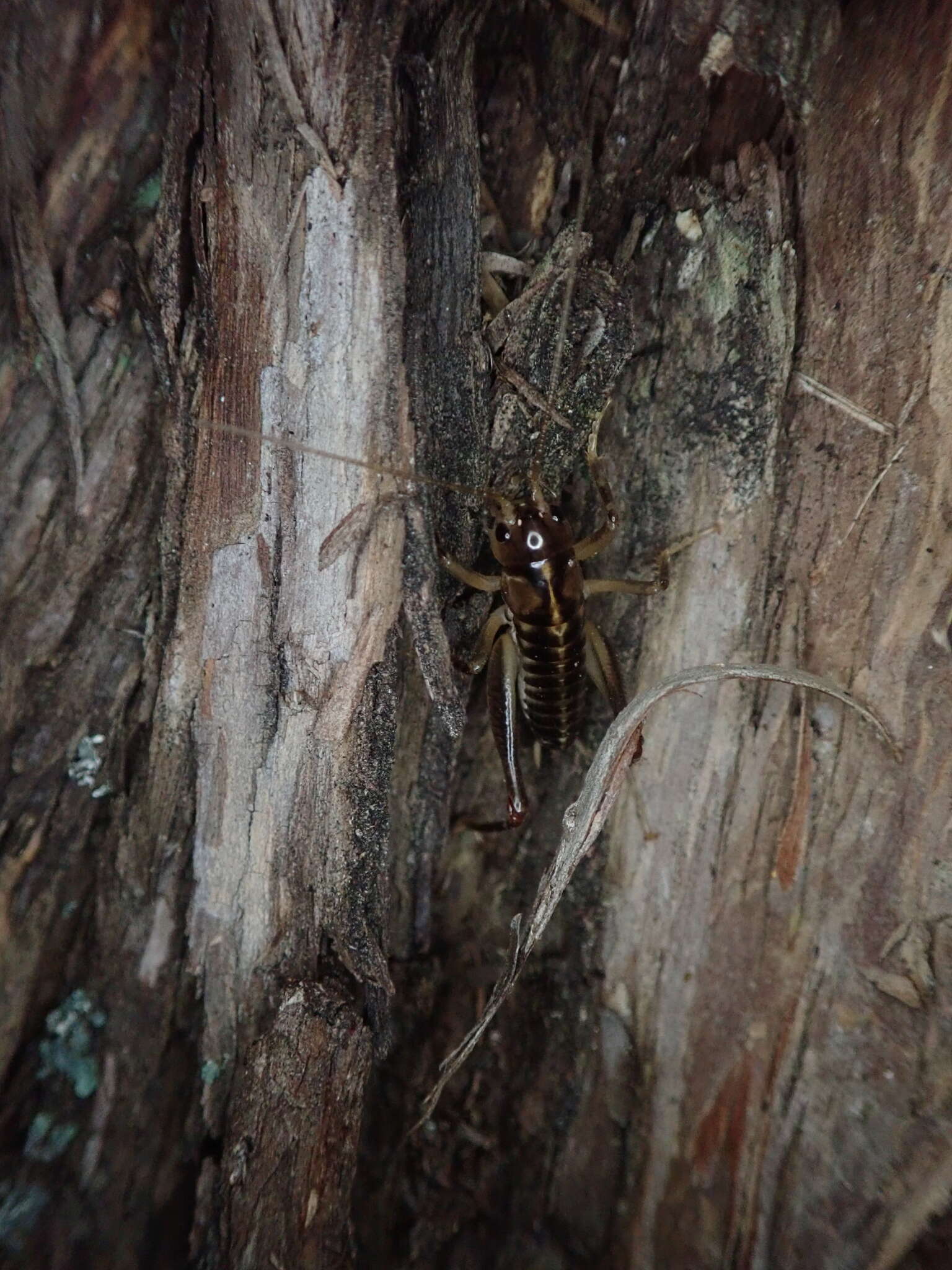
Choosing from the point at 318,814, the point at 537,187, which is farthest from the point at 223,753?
the point at 537,187

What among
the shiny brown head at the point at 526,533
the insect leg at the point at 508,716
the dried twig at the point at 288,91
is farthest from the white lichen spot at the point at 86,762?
the dried twig at the point at 288,91

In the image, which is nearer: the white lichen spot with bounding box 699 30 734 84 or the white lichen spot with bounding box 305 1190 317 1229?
the white lichen spot with bounding box 699 30 734 84

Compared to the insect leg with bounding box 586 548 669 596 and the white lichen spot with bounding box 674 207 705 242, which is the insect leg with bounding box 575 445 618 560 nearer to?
the insect leg with bounding box 586 548 669 596

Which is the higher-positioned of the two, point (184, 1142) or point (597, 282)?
point (597, 282)

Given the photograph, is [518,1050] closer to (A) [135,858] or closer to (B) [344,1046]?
(B) [344,1046]

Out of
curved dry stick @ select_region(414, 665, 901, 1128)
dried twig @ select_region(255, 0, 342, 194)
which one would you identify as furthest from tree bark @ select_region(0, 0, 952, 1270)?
curved dry stick @ select_region(414, 665, 901, 1128)

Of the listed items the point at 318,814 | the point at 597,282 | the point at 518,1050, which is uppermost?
the point at 597,282

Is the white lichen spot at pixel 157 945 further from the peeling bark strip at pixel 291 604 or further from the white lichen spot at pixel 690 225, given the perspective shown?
the white lichen spot at pixel 690 225

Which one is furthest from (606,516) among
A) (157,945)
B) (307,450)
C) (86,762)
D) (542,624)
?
(157,945)
